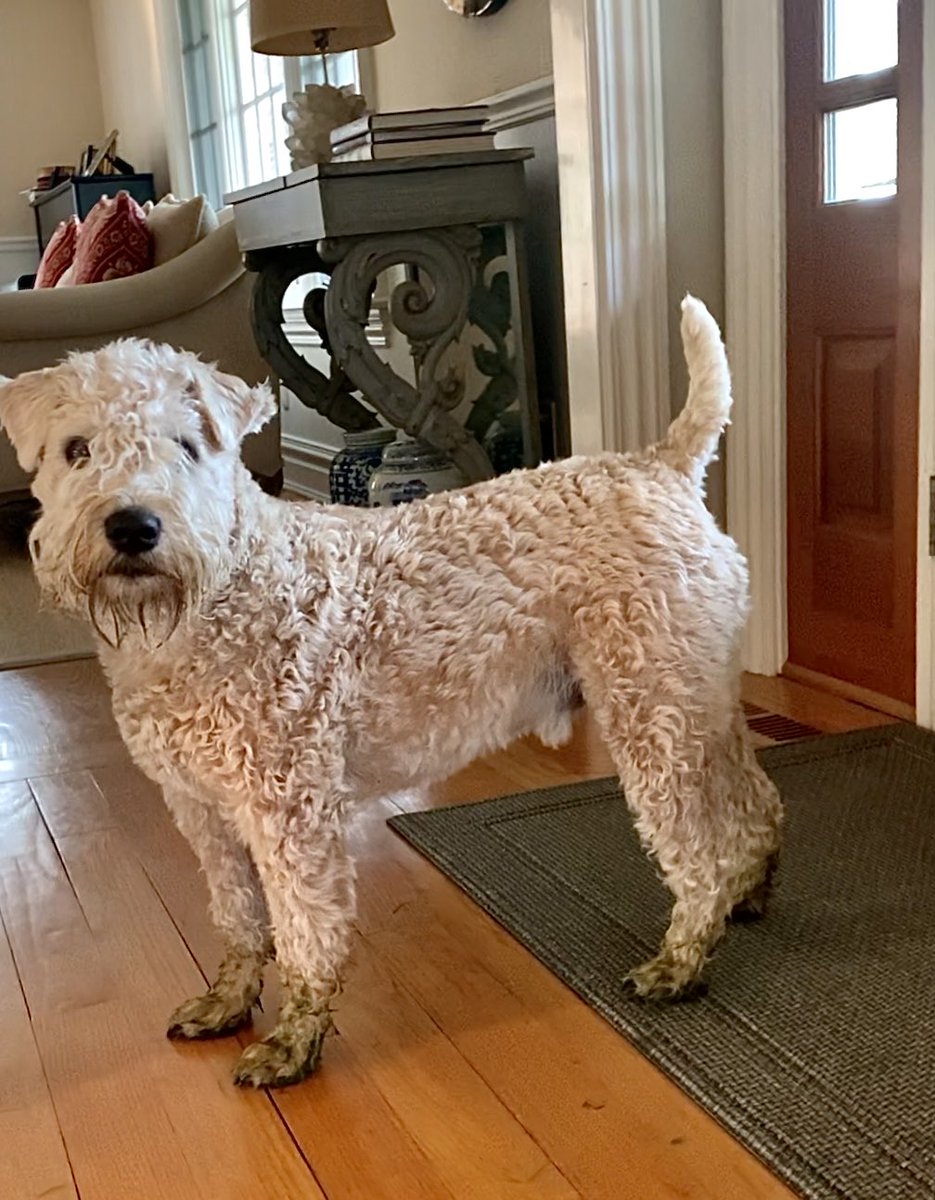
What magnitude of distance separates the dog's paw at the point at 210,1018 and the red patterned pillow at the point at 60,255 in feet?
14.8

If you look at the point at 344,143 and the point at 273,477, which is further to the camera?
the point at 273,477

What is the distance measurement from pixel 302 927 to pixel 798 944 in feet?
2.16

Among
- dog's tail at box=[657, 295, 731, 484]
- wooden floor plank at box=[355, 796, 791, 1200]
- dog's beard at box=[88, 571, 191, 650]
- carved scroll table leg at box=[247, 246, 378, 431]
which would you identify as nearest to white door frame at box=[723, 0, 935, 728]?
dog's tail at box=[657, 295, 731, 484]

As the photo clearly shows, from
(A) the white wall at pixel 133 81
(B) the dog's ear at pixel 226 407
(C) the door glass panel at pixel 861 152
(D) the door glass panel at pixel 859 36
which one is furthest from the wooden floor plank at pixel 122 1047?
(A) the white wall at pixel 133 81

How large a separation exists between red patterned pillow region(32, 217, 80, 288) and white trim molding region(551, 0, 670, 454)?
11.2 ft

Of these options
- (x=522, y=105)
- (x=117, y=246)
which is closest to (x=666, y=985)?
(x=522, y=105)

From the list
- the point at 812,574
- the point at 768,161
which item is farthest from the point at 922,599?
the point at 768,161

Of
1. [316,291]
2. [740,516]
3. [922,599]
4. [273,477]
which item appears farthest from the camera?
[273,477]

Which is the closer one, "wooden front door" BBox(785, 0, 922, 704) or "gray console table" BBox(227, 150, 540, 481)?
"wooden front door" BBox(785, 0, 922, 704)

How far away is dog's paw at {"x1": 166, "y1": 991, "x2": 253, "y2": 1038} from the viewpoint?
5.27 ft

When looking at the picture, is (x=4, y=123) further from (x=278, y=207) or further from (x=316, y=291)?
(x=278, y=207)

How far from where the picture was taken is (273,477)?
4.64 metres

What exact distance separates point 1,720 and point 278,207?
140cm

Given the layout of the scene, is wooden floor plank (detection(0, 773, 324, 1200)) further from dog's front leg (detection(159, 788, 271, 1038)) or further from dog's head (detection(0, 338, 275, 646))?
dog's head (detection(0, 338, 275, 646))
